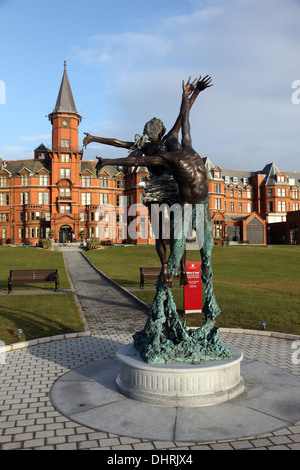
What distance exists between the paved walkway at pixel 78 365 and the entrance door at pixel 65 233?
4573 cm

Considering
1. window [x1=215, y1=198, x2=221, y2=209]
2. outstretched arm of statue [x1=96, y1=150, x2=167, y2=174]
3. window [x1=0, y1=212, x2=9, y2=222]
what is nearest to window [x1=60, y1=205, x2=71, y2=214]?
window [x1=0, y1=212, x2=9, y2=222]

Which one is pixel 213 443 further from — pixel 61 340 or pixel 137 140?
pixel 61 340

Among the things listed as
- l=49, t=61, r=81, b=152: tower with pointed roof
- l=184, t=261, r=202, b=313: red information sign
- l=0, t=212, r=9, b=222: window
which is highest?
l=49, t=61, r=81, b=152: tower with pointed roof

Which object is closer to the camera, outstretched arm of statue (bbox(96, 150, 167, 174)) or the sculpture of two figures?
outstretched arm of statue (bbox(96, 150, 167, 174))

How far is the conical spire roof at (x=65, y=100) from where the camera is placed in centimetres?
5631

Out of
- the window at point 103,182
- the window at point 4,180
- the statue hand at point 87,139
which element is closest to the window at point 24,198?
the window at point 4,180

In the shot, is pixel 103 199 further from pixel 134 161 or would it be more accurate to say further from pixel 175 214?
pixel 134 161

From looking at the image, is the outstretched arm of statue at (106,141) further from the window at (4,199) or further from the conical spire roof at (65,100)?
the window at (4,199)

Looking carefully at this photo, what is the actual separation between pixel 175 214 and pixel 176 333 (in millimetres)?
2163

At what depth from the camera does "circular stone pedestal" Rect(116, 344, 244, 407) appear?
5.29 meters

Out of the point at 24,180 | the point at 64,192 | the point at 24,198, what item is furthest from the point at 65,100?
the point at 24,198

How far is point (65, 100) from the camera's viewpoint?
186 feet

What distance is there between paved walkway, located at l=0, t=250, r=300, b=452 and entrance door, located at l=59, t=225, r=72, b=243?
4573 centimetres

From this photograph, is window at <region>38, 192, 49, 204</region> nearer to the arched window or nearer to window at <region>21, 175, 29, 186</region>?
window at <region>21, 175, 29, 186</region>
